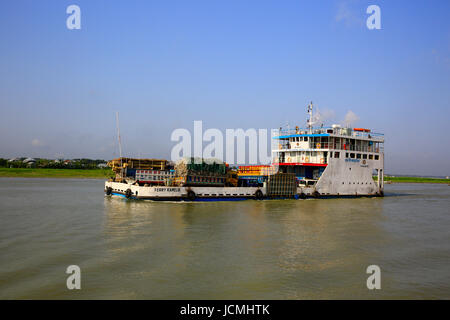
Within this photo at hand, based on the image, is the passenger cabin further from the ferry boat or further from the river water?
the river water

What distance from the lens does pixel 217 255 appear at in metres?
13.0

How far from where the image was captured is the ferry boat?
3008cm

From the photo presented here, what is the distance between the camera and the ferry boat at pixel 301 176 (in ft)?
98.7

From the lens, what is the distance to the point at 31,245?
13.8m

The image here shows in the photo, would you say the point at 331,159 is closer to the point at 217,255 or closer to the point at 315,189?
the point at 315,189

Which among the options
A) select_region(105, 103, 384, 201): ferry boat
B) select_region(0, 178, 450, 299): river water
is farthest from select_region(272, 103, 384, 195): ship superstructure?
select_region(0, 178, 450, 299): river water

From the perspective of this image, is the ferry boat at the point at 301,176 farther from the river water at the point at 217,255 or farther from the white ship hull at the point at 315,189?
the river water at the point at 217,255

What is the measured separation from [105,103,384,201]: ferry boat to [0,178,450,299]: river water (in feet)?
22.7

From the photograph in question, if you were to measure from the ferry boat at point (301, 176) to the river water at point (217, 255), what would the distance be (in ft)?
Answer: 22.7

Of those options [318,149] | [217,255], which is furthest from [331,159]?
[217,255]

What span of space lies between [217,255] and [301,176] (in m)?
26.1

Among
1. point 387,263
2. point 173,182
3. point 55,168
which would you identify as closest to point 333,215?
point 387,263

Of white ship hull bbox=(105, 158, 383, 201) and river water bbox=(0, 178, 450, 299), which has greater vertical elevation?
white ship hull bbox=(105, 158, 383, 201)
